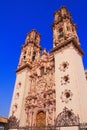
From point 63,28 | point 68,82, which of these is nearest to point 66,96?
point 68,82

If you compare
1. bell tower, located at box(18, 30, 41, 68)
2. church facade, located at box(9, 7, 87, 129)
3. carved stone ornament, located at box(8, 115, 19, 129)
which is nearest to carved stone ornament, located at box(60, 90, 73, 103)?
church facade, located at box(9, 7, 87, 129)

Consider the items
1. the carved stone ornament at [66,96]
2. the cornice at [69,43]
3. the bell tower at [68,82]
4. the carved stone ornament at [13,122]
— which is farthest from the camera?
the cornice at [69,43]

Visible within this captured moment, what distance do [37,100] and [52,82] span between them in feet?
9.95

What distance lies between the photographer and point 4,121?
671 inches

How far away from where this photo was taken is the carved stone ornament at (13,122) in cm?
1620

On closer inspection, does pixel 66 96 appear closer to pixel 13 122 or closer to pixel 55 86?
pixel 55 86

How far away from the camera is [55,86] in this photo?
15203 mm

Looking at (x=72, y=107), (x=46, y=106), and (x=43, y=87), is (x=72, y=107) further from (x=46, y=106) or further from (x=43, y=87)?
(x=43, y=87)

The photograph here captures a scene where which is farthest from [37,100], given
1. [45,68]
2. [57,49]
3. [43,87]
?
[57,49]

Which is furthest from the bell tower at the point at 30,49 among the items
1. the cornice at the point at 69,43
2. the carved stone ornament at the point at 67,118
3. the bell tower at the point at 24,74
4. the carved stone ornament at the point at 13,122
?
the carved stone ornament at the point at 67,118

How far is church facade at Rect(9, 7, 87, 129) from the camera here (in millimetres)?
12517

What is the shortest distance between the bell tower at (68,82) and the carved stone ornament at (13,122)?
20.2ft

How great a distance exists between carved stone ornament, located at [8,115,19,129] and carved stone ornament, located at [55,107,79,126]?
625 centimetres

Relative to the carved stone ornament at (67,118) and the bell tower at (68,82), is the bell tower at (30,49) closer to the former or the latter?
the bell tower at (68,82)
